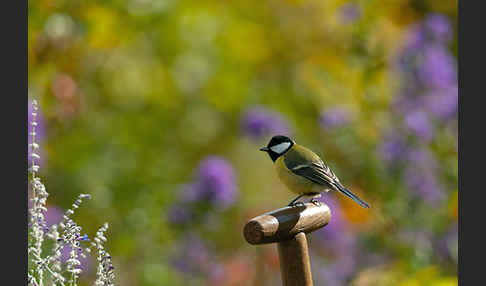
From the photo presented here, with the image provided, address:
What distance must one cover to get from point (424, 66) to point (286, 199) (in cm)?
105

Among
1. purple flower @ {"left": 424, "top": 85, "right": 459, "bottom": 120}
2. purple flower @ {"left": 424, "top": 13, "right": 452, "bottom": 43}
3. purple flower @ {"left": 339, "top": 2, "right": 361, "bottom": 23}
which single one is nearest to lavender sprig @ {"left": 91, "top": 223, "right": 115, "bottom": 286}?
purple flower @ {"left": 339, "top": 2, "right": 361, "bottom": 23}

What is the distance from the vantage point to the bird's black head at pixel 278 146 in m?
1.69

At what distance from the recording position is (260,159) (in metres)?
3.79

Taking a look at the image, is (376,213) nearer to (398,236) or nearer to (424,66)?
(398,236)

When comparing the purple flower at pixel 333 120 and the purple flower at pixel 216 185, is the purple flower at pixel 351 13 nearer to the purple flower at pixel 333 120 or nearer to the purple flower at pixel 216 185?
the purple flower at pixel 333 120

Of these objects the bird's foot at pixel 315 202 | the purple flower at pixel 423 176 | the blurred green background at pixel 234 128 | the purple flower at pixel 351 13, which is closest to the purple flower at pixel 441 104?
the blurred green background at pixel 234 128

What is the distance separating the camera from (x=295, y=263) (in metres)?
1.51

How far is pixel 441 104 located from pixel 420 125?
17 centimetres

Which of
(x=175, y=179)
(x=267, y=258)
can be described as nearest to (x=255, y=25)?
(x=175, y=179)

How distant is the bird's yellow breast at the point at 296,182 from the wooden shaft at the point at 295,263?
0.55ft

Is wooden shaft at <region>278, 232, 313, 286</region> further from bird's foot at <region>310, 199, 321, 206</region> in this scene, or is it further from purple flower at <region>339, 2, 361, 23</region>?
purple flower at <region>339, 2, 361, 23</region>

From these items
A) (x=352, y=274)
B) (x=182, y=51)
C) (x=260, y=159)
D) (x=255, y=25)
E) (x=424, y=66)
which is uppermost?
(x=255, y=25)

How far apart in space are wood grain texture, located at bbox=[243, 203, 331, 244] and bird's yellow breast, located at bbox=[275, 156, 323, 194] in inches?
1.5

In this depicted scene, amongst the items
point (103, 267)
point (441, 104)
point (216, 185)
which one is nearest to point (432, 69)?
point (441, 104)
